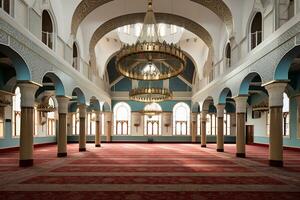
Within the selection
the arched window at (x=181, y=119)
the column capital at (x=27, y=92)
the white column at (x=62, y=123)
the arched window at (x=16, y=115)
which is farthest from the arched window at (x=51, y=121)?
the column capital at (x=27, y=92)

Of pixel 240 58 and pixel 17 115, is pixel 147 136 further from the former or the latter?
pixel 240 58

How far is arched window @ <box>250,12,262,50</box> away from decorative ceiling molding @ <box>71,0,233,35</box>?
1.35 meters

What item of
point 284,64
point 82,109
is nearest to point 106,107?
point 82,109

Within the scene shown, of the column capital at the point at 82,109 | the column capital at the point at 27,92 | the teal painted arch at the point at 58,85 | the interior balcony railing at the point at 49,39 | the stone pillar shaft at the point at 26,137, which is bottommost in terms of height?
the stone pillar shaft at the point at 26,137

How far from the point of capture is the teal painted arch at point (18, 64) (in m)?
6.95

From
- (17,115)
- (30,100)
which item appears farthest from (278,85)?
(17,115)

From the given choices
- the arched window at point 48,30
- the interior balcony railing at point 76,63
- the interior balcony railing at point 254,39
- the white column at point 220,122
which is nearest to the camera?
the arched window at point 48,30

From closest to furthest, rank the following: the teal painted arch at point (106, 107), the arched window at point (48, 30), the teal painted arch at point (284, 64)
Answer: the teal painted arch at point (284, 64) < the arched window at point (48, 30) < the teal painted arch at point (106, 107)

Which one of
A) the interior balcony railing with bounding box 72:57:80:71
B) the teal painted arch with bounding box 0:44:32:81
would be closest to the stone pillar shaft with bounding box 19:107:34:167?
the teal painted arch with bounding box 0:44:32:81

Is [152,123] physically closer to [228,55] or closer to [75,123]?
[75,123]

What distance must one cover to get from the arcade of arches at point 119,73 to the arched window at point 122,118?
1.57m

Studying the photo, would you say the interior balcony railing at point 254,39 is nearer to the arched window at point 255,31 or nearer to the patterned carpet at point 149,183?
the arched window at point 255,31

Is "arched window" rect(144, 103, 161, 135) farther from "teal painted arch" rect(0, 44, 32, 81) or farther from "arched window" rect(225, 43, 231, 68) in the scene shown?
"teal painted arch" rect(0, 44, 32, 81)
